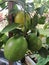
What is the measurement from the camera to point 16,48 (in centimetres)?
46

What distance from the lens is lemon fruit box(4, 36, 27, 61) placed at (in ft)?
1.51

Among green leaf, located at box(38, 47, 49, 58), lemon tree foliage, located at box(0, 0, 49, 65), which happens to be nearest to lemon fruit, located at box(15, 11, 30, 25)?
lemon tree foliage, located at box(0, 0, 49, 65)

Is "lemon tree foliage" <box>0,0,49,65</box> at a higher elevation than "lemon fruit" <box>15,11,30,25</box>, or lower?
lower

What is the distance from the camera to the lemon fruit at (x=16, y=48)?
0.46m

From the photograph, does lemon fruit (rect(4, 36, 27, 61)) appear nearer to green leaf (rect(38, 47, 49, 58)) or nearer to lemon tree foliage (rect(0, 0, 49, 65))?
lemon tree foliage (rect(0, 0, 49, 65))

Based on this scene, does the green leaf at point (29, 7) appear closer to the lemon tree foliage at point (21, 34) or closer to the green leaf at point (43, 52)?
the lemon tree foliage at point (21, 34)

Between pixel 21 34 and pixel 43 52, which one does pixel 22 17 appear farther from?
pixel 43 52

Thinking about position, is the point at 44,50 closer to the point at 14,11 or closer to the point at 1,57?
the point at 14,11

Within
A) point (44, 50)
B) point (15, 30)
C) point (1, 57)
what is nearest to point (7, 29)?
point (15, 30)

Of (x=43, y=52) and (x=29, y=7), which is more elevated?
(x=29, y=7)

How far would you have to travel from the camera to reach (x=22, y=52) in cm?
46

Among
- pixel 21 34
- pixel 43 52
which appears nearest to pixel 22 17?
pixel 21 34

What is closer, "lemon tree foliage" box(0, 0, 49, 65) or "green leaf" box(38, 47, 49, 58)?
"lemon tree foliage" box(0, 0, 49, 65)

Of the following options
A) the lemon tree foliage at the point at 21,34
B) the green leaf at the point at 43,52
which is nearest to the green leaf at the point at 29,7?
the lemon tree foliage at the point at 21,34
